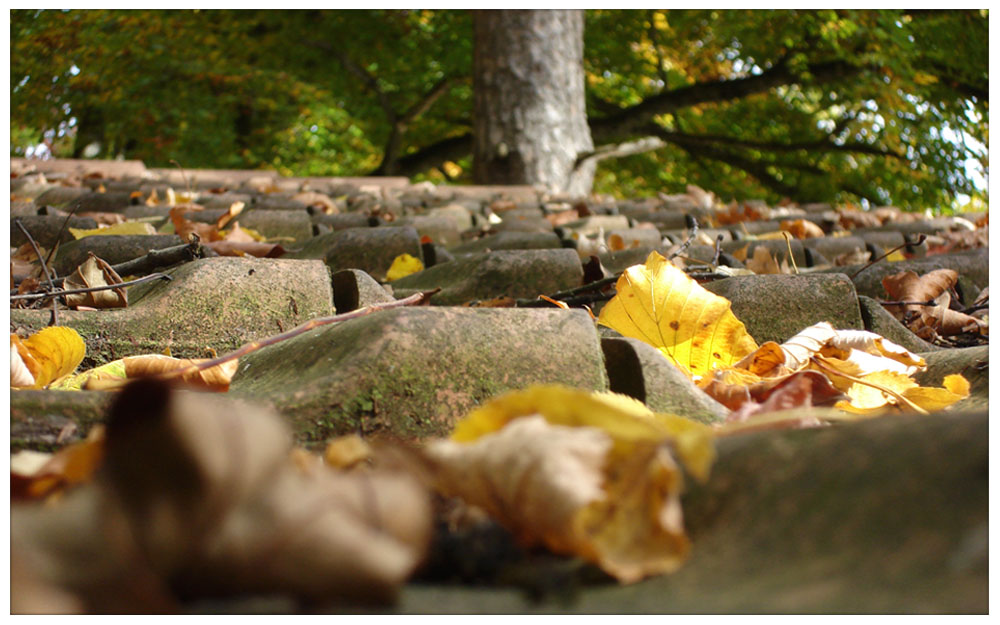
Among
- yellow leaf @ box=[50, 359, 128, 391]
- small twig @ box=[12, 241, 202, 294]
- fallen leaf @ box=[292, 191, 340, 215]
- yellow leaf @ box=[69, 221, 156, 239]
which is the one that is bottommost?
yellow leaf @ box=[50, 359, 128, 391]

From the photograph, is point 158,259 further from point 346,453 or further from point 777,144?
point 777,144

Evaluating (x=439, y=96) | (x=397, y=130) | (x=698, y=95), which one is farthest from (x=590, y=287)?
(x=439, y=96)

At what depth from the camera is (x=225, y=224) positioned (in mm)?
2869

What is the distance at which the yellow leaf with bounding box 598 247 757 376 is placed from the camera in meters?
1.37

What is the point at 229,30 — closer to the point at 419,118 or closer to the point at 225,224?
the point at 419,118

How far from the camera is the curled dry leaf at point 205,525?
50 centimetres

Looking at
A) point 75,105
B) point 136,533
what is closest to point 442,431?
point 136,533

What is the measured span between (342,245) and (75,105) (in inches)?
466

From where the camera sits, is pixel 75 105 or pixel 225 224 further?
pixel 75 105

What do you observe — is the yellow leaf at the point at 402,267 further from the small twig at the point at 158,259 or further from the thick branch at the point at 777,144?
the thick branch at the point at 777,144

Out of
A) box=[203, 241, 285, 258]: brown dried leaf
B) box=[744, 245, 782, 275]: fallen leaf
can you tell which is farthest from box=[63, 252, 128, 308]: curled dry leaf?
box=[744, 245, 782, 275]: fallen leaf

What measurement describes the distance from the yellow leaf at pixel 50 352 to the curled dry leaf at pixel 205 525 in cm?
76

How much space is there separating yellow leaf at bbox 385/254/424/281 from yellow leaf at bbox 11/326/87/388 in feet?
3.89

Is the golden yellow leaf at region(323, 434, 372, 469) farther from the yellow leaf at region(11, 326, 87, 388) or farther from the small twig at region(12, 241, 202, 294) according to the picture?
the small twig at region(12, 241, 202, 294)
